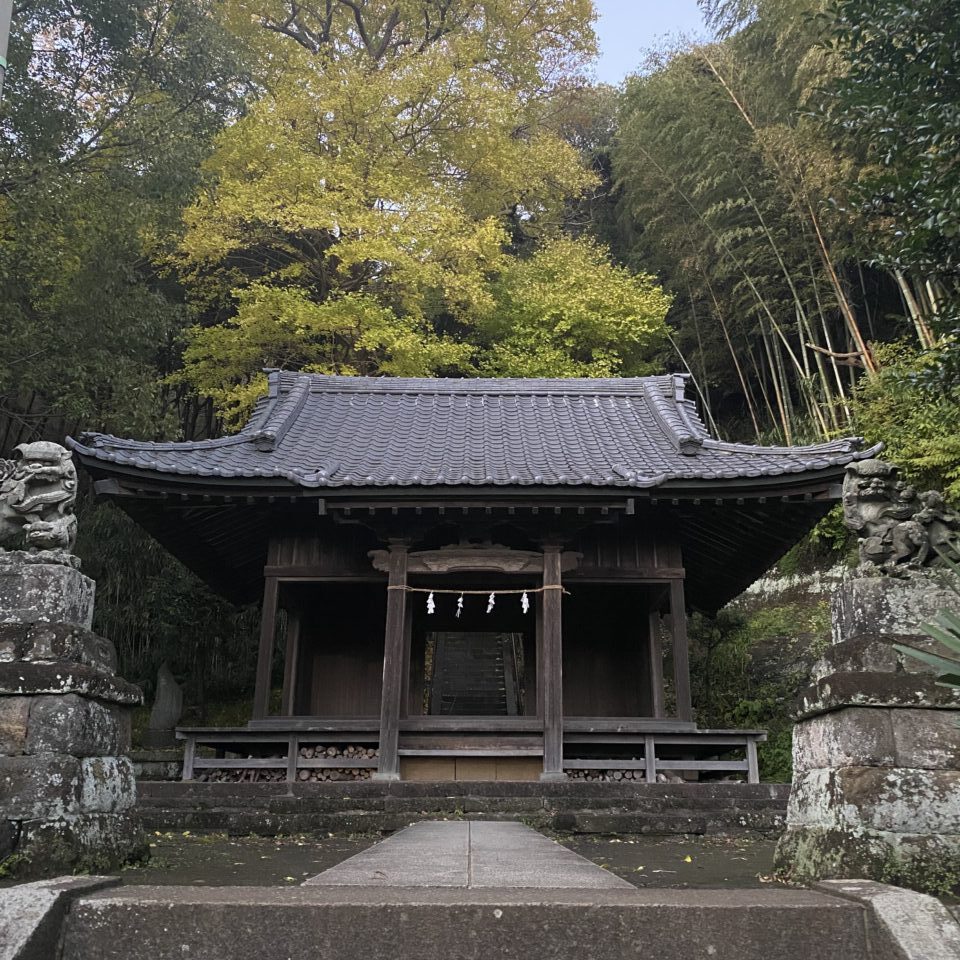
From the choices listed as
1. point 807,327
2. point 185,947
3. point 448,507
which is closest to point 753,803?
point 448,507

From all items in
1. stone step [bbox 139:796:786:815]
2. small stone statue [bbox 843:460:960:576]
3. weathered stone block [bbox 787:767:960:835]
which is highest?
small stone statue [bbox 843:460:960:576]

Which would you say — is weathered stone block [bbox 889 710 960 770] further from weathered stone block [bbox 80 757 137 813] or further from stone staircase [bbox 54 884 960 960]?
weathered stone block [bbox 80 757 137 813]

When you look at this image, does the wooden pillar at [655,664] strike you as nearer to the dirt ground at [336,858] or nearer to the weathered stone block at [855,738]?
the dirt ground at [336,858]

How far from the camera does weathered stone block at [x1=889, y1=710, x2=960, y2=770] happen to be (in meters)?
3.65

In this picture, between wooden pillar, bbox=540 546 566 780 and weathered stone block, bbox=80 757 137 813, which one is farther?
wooden pillar, bbox=540 546 566 780

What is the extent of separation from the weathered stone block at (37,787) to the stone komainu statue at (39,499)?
961 mm

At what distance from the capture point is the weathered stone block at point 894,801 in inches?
140

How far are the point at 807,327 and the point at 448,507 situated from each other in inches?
404

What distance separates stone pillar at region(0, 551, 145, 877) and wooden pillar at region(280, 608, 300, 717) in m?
5.63

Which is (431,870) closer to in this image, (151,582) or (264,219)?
(151,582)

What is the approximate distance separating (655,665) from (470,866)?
6923 millimetres

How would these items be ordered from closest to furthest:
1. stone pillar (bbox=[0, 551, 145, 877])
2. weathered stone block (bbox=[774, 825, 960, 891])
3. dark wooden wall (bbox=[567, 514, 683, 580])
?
1. weathered stone block (bbox=[774, 825, 960, 891])
2. stone pillar (bbox=[0, 551, 145, 877])
3. dark wooden wall (bbox=[567, 514, 683, 580])

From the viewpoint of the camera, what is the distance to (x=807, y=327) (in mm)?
16172

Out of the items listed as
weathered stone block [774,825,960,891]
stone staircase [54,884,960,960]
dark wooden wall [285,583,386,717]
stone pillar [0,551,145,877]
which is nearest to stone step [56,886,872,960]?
Answer: stone staircase [54,884,960,960]
